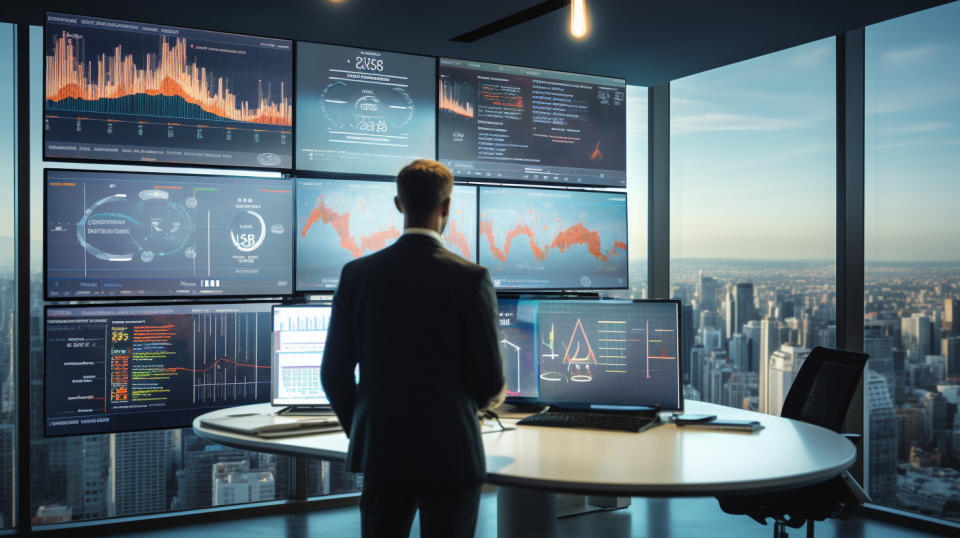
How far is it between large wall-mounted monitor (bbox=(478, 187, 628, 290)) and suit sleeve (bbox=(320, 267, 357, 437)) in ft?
7.68

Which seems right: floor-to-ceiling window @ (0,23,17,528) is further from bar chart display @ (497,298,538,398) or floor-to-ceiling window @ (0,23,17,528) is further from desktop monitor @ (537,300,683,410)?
desktop monitor @ (537,300,683,410)

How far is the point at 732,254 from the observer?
4789 millimetres

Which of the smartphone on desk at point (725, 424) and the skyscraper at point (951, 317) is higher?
the skyscraper at point (951, 317)

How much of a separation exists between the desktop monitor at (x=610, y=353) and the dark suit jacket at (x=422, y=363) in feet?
3.42

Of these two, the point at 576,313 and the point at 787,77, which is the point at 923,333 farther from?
the point at 576,313

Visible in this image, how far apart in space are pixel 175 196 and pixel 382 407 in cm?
228

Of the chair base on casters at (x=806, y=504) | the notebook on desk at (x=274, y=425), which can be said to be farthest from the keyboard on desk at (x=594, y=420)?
the notebook on desk at (x=274, y=425)

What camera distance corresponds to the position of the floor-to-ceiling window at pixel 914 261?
386 cm

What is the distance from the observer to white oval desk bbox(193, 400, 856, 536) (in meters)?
1.91

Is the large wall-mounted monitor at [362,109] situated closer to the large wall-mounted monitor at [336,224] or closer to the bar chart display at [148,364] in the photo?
the large wall-mounted monitor at [336,224]

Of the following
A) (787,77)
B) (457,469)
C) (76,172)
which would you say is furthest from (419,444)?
(787,77)

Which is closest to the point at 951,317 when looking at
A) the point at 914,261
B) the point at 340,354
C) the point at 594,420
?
the point at 914,261

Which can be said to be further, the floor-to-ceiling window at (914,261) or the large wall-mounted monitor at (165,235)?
the floor-to-ceiling window at (914,261)

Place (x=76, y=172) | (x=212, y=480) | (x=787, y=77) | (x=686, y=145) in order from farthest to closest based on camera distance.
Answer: (x=686, y=145) < (x=787, y=77) < (x=212, y=480) < (x=76, y=172)
